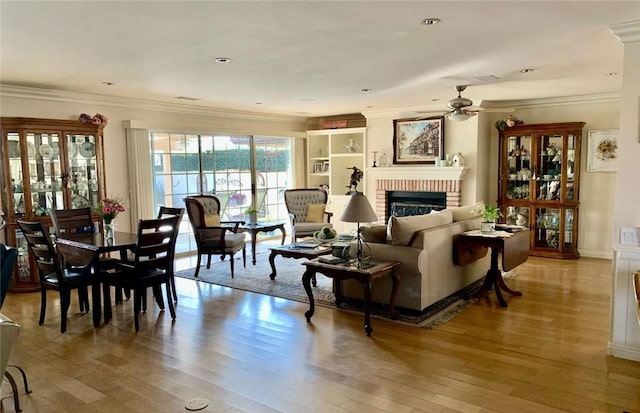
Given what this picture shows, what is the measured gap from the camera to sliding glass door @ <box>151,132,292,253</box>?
6.99m

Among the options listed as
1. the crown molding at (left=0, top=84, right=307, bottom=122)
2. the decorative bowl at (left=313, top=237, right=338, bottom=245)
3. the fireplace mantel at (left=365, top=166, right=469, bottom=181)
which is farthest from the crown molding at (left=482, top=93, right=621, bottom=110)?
the crown molding at (left=0, top=84, right=307, bottom=122)

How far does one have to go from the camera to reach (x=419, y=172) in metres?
7.57

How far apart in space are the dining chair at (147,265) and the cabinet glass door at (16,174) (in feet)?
5.74

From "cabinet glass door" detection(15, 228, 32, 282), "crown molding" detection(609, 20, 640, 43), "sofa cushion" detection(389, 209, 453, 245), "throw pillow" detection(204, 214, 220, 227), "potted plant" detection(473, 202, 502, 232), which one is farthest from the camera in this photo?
"throw pillow" detection(204, 214, 220, 227)

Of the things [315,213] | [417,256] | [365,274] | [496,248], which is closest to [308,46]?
[365,274]

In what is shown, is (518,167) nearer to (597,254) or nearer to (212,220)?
(597,254)

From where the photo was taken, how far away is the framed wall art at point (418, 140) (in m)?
7.41

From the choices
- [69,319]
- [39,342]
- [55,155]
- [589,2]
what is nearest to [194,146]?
[55,155]

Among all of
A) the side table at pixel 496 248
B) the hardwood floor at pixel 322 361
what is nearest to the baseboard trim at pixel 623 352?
the hardwood floor at pixel 322 361

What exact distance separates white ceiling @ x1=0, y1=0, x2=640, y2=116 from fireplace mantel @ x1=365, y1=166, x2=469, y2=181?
5.08 feet

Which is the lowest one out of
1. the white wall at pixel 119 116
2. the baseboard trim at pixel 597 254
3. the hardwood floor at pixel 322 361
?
the hardwood floor at pixel 322 361

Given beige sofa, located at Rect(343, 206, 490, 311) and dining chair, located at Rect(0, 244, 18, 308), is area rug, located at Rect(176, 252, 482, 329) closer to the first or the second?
beige sofa, located at Rect(343, 206, 490, 311)

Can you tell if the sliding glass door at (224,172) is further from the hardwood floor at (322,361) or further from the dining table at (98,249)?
the hardwood floor at (322,361)

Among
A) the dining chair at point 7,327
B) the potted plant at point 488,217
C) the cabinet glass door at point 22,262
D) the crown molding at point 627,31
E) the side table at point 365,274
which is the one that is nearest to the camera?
the dining chair at point 7,327
